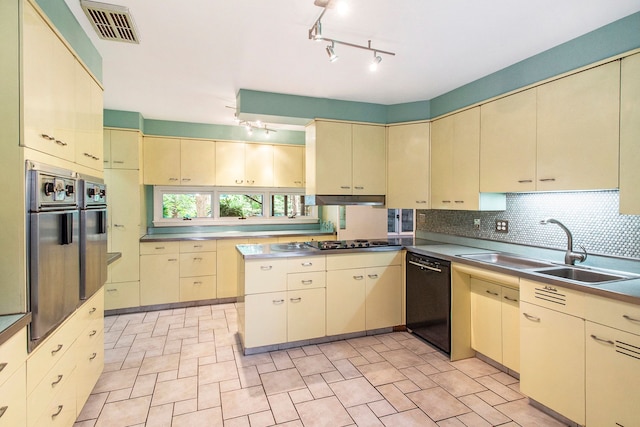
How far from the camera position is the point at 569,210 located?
256 cm

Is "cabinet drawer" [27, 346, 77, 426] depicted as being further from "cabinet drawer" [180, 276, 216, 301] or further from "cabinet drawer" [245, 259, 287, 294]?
"cabinet drawer" [180, 276, 216, 301]

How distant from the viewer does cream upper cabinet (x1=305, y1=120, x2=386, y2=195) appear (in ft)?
12.0

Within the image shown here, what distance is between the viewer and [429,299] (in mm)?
3180

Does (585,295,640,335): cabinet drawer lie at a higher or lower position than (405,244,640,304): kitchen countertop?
→ lower

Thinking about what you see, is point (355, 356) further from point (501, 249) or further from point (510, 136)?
point (510, 136)

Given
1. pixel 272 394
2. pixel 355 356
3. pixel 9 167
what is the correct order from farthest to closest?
1. pixel 355 356
2. pixel 272 394
3. pixel 9 167

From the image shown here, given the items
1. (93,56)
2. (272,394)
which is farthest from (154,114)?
(272,394)

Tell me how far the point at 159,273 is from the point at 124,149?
66.3 inches

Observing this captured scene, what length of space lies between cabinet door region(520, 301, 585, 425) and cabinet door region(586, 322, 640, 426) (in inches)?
2.0

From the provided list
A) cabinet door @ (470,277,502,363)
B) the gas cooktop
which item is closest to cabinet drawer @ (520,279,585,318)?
cabinet door @ (470,277,502,363)

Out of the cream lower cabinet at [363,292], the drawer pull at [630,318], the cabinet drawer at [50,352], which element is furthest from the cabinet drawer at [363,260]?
the cabinet drawer at [50,352]

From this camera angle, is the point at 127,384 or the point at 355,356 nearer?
the point at 127,384

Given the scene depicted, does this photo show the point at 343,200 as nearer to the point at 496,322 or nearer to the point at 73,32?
the point at 496,322

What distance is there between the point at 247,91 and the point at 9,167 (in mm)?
2344
